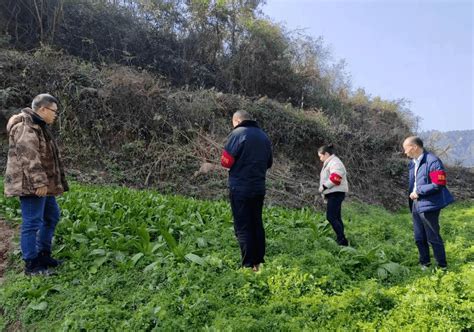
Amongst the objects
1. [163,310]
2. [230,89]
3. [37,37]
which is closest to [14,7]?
[37,37]

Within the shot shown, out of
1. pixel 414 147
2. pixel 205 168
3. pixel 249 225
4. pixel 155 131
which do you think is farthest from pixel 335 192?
pixel 155 131

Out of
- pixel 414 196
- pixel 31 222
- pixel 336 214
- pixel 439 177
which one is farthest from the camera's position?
pixel 336 214

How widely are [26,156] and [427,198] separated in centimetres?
486

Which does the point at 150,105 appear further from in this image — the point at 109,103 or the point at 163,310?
the point at 163,310

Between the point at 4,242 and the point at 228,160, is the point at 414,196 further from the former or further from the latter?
the point at 4,242

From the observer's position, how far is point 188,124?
13.8 metres

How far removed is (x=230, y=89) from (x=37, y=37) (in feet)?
28.5

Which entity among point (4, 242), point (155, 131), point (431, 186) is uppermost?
point (155, 131)

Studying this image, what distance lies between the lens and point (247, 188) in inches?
173

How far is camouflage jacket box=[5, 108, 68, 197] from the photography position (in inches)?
164

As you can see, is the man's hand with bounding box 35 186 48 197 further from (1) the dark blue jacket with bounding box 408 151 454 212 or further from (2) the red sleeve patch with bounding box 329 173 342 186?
(1) the dark blue jacket with bounding box 408 151 454 212

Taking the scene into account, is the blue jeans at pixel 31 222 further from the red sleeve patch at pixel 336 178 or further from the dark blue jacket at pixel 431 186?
the dark blue jacket at pixel 431 186

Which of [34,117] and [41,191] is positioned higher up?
[34,117]

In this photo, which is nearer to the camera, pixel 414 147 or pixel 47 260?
pixel 47 260
